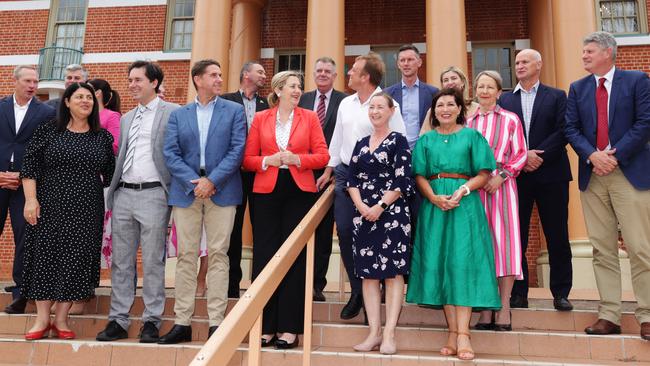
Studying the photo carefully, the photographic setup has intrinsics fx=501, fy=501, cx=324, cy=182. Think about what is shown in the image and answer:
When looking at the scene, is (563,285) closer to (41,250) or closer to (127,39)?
(41,250)

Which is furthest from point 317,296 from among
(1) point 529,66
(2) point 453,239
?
(1) point 529,66

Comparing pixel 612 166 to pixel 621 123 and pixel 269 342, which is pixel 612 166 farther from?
pixel 269 342

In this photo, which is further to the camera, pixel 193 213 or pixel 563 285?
pixel 563 285

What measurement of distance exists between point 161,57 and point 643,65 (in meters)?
10.5

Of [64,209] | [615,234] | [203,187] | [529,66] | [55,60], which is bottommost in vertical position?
[615,234]

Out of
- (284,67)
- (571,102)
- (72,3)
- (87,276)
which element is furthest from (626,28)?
(72,3)

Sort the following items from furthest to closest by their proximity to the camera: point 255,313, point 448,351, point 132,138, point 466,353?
point 132,138 → point 448,351 → point 466,353 → point 255,313

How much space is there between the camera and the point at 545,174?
4340 mm

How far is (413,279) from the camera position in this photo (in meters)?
3.63

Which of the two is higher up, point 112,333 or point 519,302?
point 519,302

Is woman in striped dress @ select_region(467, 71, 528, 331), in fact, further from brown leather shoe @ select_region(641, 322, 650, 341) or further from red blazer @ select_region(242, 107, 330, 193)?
red blazer @ select_region(242, 107, 330, 193)

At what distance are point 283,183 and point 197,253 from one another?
0.88 meters

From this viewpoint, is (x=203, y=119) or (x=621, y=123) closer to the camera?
(x=621, y=123)

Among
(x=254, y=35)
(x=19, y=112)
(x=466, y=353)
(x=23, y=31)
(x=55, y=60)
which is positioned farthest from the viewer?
(x=23, y=31)
